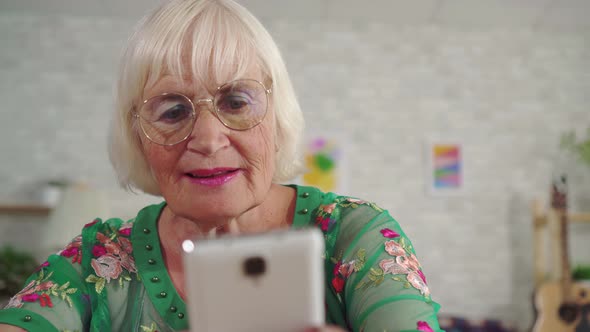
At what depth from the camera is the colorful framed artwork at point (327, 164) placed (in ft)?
12.0

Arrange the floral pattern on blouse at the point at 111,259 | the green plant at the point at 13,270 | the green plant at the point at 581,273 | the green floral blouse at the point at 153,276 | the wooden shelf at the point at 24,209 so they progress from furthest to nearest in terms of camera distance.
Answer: the wooden shelf at the point at 24,209 → the green plant at the point at 581,273 → the green plant at the point at 13,270 → the floral pattern on blouse at the point at 111,259 → the green floral blouse at the point at 153,276

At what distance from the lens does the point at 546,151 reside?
3.74 metres

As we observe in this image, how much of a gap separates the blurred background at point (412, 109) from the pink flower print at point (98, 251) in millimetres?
2642

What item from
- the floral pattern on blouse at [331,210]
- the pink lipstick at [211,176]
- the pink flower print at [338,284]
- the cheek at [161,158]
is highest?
the cheek at [161,158]

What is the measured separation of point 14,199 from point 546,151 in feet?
11.2

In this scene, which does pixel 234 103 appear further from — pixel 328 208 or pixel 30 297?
pixel 30 297

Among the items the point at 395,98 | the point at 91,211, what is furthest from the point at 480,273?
the point at 91,211

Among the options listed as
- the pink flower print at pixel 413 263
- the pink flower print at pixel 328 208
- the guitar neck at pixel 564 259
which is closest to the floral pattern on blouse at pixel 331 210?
the pink flower print at pixel 328 208

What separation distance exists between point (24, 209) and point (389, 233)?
3.14m

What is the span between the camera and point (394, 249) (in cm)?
82

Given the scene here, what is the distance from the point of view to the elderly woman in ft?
2.69

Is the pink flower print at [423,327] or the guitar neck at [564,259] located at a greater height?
the pink flower print at [423,327]

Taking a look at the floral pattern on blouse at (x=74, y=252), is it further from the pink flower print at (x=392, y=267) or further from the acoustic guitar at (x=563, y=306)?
the acoustic guitar at (x=563, y=306)

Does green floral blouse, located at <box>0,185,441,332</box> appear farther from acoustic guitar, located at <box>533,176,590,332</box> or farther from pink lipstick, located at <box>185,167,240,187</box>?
acoustic guitar, located at <box>533,176,590,332</box>
